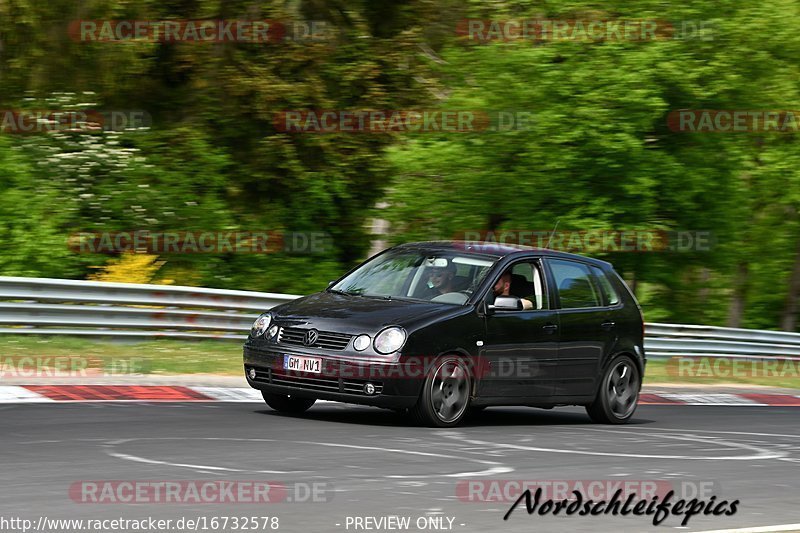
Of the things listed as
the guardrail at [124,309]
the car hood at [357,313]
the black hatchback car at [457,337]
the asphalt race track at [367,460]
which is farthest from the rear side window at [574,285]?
the guardrail at [124,309]

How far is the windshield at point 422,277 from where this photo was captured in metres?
12.3

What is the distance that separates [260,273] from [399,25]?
6460mm

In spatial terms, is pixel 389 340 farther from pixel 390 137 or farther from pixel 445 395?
pixel 390 137

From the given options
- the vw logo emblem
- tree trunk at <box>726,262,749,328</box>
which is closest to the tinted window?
the vw logo emblem

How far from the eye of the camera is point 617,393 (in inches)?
544

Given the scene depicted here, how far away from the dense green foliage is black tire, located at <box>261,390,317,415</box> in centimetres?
1244

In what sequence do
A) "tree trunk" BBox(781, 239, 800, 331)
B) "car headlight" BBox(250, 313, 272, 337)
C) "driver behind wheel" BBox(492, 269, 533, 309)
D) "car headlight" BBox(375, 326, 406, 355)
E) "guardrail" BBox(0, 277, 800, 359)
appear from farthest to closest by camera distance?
"tree trunk" BBox(781, 239, 800, 331) → "guardrail" BBox(0, 277, 800, 359) → "driver behind wheel" BBox(492, 269, 533, 309) → "car headlight" BBox(250, 313, 272, 337) → "car headlight" BBox(375, 326, 406, 355)

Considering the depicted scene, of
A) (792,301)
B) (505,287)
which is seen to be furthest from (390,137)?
(505,287)

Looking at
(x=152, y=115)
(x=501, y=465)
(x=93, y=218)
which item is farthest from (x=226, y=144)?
(x=501, y=465)

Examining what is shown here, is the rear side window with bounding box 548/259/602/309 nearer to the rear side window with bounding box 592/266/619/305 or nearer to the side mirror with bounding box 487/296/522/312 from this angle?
the rear side window with bounding box 592/266/619/305

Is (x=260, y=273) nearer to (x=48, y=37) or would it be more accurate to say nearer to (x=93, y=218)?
(x=93, y=218)

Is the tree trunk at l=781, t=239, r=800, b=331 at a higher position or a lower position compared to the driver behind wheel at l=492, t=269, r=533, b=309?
lower

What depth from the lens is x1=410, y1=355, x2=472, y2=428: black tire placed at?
37.9ft

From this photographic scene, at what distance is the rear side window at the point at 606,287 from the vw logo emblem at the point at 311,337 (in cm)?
359
